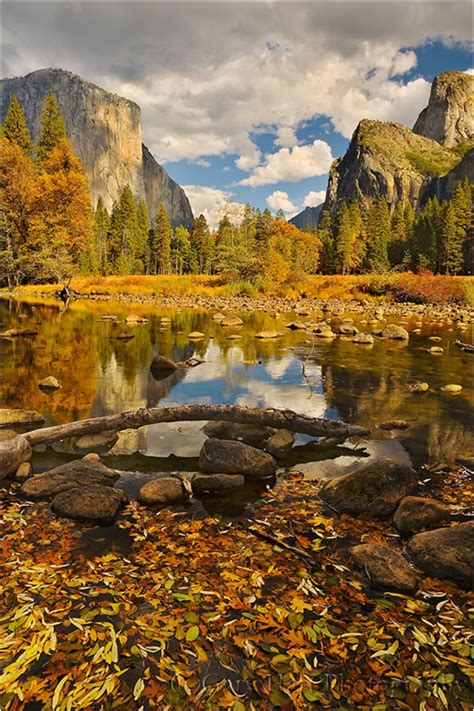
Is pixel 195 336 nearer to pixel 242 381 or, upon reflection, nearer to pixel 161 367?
pixel 161 367

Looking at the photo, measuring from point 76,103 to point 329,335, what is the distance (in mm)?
211400

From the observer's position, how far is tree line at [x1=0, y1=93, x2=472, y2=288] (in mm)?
46969

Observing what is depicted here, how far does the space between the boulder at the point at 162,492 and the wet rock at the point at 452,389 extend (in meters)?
9.85

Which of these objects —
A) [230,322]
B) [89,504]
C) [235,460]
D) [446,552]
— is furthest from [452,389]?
[230,322]

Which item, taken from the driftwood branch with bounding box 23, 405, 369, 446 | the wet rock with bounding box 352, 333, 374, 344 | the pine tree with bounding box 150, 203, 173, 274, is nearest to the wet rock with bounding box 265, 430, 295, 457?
the driftwood branch with bounding box 23, 405, 369, 446

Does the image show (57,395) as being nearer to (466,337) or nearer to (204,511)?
(204,511)

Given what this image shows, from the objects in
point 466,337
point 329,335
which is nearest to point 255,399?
point 329,335

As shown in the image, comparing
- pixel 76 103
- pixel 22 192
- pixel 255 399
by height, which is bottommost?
pixel 255 399

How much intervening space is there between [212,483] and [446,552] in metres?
3.33

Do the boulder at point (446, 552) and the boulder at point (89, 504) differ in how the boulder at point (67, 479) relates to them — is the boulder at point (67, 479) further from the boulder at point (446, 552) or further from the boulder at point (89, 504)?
the boulder at point (446, 552)

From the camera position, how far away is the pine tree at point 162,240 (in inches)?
3455

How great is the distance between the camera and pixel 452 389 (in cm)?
1280

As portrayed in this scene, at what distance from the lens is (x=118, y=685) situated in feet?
10.1

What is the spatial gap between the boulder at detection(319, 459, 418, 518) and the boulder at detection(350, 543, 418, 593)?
3.85 ft
